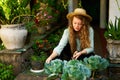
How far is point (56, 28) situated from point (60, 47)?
3649mm

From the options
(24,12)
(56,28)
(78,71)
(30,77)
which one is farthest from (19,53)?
(56,28)

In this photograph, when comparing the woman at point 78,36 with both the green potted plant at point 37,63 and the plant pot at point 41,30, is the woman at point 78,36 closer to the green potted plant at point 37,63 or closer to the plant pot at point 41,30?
the green potted plant at point 37,63

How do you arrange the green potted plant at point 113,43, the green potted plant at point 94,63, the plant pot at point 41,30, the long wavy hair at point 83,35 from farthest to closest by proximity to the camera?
the plant pot at point 41,30
the green potted plant at point 113,43
the long wavy hair at point 83,35
the green potted plant at point 94,63

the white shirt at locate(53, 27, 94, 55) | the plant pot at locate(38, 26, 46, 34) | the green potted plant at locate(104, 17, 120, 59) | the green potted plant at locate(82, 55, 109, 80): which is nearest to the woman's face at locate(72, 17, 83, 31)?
the white shirt at locate(53, 27, 94, 55)

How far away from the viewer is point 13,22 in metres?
4.73

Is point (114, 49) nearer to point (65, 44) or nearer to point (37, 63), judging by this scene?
point (65, 44)

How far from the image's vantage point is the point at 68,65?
9.16 ft

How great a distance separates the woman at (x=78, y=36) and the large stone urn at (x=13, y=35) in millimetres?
1044

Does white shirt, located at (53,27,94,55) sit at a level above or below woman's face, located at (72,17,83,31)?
below

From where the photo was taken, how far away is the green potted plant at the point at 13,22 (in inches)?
180

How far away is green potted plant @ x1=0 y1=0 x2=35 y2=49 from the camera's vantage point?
15.0 ft

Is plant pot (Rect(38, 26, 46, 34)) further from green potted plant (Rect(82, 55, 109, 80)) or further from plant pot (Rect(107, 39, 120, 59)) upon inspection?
green potted plant (Rect(82, 55, 109, 80))

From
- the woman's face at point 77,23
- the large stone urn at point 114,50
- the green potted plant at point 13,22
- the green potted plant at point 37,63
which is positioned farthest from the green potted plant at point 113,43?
the green potted plant at point 13,22

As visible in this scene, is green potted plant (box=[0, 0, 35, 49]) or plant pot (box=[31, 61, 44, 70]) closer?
plant pot (box=[31, 61, 44, 70])
